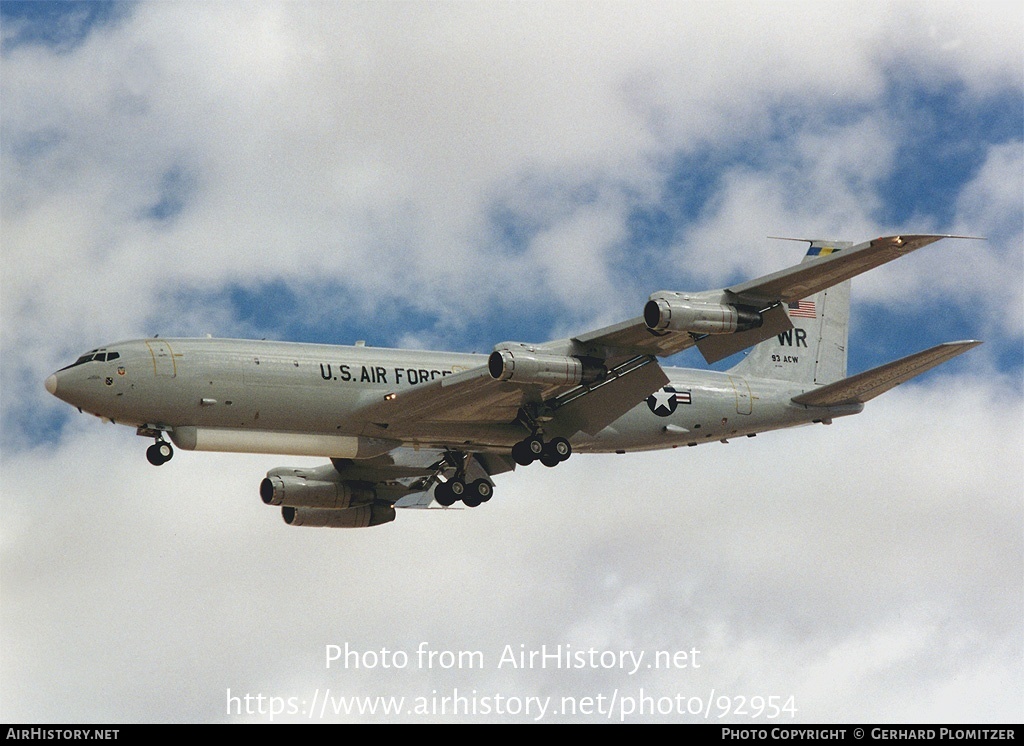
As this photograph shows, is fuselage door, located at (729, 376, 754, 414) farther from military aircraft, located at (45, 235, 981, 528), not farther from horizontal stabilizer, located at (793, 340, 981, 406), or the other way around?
horizontal stabilizer, located at (793, 340, 981, 406)

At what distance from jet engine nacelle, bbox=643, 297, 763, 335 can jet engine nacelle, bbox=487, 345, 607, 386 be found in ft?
10.4

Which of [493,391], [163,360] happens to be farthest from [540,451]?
[163,360]

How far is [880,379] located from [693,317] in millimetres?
9508

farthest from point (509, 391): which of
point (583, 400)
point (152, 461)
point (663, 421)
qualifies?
point (152, 461)

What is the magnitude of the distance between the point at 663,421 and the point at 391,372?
32.3 feet

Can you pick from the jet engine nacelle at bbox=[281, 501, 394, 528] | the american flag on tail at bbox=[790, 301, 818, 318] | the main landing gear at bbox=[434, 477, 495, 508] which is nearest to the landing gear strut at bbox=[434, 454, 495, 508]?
the main landing gear at bbox=[434, 477, 495, 508]

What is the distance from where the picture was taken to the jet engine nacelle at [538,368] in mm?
48562

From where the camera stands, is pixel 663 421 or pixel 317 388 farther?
pixel 663 421

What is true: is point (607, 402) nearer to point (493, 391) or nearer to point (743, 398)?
point (493, 391)

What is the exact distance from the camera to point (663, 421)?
5588 centimetres

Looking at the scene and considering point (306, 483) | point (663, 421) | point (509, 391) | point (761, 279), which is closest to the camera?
point (761, 279)

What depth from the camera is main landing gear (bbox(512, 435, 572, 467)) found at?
52906 millimetres

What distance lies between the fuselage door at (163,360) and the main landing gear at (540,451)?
11.2 m

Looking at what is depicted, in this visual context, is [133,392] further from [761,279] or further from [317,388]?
[761,279]
